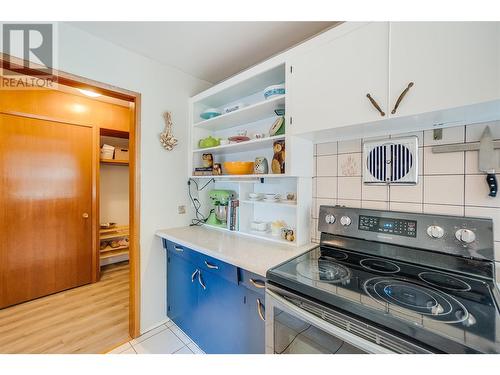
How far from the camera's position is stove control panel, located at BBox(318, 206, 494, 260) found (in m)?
0.95

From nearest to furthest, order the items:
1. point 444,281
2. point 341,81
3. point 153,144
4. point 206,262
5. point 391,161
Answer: point 444,281 → point 341,81 → point 391,161 → point 206,262 → point 153,144

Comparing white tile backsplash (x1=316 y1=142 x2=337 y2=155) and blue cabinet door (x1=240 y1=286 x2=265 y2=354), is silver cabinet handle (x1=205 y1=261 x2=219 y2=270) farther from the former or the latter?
white tile backsplash (x1=316 y1=142 x2=337 y2=155)

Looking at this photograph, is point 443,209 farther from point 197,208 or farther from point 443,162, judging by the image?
point 197,208

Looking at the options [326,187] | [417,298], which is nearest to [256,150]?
[326,187]

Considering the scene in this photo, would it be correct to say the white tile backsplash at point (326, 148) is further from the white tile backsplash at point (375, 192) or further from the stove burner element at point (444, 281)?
the stove burner element at point (444, 281)

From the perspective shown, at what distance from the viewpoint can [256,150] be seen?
1910 mm

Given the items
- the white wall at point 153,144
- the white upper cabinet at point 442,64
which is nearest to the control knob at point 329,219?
the white upper cabinet at point 442,64

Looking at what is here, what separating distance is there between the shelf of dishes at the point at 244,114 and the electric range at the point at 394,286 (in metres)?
0.81

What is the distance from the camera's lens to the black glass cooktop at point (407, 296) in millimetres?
619

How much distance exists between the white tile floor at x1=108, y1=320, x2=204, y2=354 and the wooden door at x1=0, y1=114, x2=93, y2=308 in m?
1.42

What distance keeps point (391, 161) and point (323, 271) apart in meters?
0.74

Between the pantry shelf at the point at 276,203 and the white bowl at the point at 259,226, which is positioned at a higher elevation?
the pantry shelf at the point at 276,203

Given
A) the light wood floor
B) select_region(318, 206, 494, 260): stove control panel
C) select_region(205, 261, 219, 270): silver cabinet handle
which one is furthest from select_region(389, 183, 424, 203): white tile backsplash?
the light wood floor
